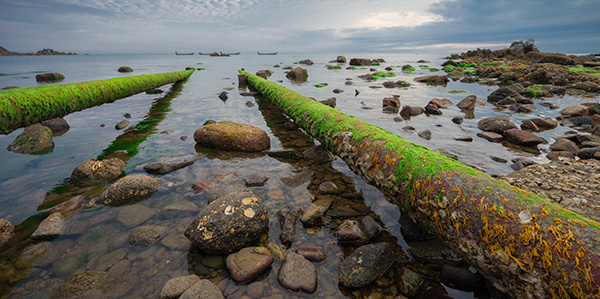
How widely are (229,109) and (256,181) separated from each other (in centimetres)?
902

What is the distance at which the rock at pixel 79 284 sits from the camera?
2.78 meters

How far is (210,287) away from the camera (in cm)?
278

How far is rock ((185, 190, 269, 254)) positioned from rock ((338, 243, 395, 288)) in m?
1.39

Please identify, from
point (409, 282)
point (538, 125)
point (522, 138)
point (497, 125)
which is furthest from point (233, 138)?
point (538, 125)

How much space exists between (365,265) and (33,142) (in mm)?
9988

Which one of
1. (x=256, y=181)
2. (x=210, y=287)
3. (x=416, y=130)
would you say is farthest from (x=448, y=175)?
(x=416, y=130)

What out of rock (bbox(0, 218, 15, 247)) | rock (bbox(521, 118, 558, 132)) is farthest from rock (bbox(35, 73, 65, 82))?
rock (bbox(521, 118, 558, 132))

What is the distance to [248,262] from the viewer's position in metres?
3.19

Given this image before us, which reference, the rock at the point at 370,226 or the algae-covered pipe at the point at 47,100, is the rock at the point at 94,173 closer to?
the algae-covered pipe at the point at 47,100

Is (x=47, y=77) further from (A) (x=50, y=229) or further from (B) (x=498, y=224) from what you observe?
(B) (x=498, y=224)

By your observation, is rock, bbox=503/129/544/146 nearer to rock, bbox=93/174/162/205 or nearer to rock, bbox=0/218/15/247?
rock, bbox=93/174/162/205

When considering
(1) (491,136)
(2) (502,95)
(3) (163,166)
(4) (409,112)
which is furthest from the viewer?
(2) (502,95)

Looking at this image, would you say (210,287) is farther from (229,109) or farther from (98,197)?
(229,109)

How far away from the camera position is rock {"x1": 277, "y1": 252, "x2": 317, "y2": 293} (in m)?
2.93
